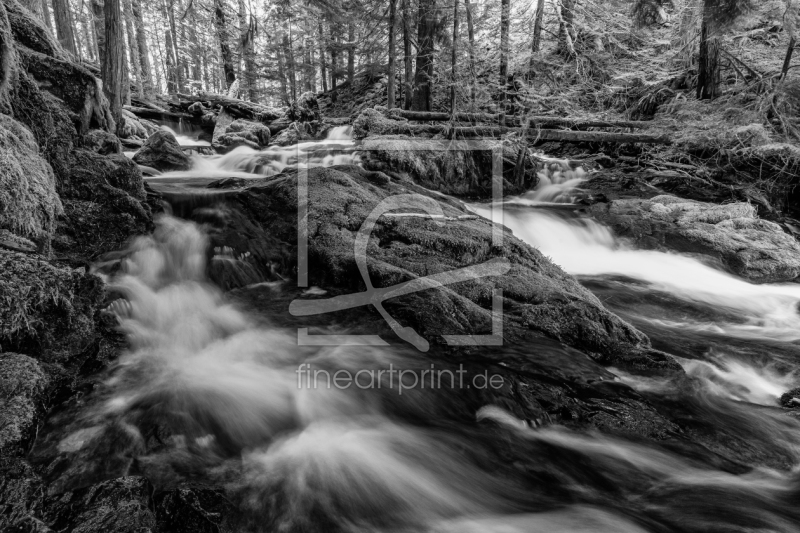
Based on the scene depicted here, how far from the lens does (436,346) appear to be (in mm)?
3969

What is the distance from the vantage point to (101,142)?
5.51m

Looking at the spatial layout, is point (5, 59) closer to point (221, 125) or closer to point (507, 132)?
point (507, 132)

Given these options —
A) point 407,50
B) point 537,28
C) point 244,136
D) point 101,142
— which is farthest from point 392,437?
point 537,28

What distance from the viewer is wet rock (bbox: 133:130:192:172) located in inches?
348

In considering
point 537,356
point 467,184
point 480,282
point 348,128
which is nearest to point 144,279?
point 480,282

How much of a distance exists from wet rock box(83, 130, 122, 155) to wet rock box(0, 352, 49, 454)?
3.73 m

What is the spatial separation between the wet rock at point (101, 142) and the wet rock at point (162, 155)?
3276 mm

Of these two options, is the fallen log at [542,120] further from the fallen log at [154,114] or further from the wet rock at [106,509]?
the fallen log at [154,114]

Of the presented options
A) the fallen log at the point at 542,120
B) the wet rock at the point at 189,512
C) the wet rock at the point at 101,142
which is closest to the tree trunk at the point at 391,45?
the fallen log at the point at 542,120

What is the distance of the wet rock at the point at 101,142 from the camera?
5.39 meters

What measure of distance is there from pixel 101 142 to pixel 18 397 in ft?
13.8

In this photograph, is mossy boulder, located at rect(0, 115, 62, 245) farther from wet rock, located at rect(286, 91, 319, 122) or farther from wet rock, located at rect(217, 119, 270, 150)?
wet rock, located at rect(286, 91, 319, 122)

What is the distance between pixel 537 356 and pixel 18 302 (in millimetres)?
3886

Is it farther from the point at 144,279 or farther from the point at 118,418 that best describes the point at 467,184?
the point at 118,418
